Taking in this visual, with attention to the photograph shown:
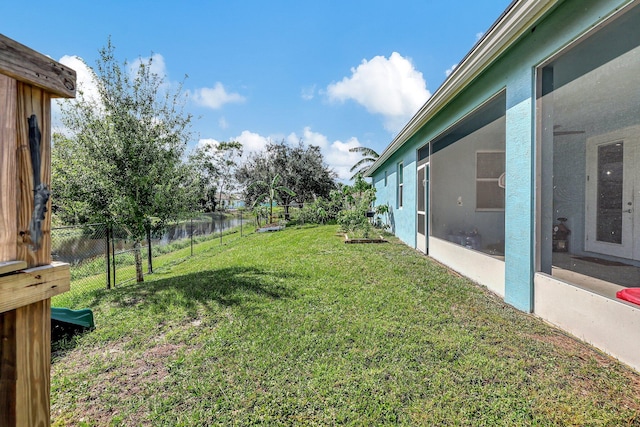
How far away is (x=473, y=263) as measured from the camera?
5242 millimetres

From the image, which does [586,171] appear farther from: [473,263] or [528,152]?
[473,263]

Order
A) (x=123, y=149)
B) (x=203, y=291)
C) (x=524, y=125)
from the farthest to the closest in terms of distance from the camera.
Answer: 1. (x=123, y=149)
2. (x=203, y=291)
3. (x=524, y=125)

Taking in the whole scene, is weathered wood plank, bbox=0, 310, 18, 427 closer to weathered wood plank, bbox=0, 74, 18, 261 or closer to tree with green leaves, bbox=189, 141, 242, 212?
weathered wood plank, bbox=0, 74, 18, 261

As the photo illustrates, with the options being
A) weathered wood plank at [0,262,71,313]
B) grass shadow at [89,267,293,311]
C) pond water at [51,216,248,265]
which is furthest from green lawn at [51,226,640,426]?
pond water at [51,216,248,265]

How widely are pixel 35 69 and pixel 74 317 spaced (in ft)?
10.9

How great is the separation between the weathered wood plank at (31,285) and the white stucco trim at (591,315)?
13.1ft

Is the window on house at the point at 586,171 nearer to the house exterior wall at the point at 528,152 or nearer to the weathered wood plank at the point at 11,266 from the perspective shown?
the house exterior wall at the point at 528,152

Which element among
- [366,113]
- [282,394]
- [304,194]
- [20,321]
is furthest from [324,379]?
[304,194]

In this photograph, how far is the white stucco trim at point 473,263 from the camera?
14.7 feet

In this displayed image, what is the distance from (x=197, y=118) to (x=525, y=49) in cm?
603

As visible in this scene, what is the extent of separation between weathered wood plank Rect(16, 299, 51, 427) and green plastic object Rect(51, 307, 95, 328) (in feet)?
8.59

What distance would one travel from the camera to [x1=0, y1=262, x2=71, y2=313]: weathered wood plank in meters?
1.10

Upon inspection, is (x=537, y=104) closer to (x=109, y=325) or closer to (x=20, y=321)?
(x=20, y=321)

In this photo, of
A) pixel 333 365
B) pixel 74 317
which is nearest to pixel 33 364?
pixel 333 365
